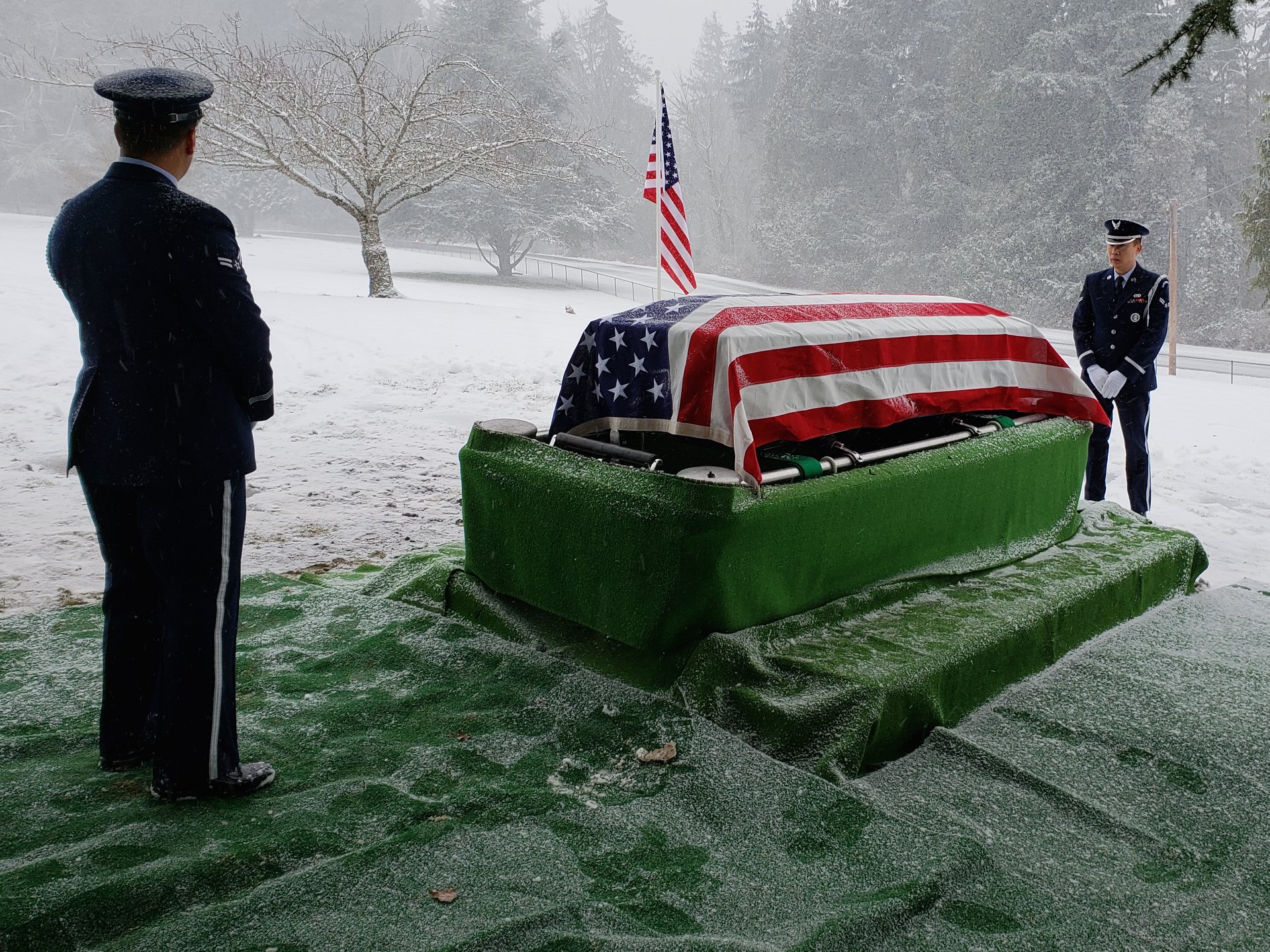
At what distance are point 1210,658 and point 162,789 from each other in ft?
10.0

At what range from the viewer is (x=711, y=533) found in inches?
103

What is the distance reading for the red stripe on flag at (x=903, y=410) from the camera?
2904mm

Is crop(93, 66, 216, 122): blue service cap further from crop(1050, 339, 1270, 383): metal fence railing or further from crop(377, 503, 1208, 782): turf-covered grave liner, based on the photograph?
crop(1050, 339, 1270, 383): metal fence railing

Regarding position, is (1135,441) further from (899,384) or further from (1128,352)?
(899,384)

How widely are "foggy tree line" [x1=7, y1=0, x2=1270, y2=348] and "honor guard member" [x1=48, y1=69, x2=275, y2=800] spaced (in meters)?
19.6

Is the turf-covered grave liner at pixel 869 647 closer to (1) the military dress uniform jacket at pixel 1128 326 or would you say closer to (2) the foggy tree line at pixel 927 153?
(1) the military dress uniform jacket at pixel 1128 326

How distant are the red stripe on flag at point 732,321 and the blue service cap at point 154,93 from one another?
1429 millimetres

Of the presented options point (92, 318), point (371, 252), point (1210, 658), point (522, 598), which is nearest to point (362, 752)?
point (522, 598)

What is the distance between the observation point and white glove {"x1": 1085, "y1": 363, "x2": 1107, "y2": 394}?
4801 millimetres

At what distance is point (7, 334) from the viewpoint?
28.2 feet

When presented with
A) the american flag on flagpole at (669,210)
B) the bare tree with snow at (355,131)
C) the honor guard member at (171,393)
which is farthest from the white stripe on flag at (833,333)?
the bare tree with snow at (355,131)

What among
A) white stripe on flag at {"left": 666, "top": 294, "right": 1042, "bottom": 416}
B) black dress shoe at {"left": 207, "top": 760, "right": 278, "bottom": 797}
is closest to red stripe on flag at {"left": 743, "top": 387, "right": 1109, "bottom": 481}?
white stripe on flag at {"left": 666, "top": 294, "right": 1042, "bottom": 416}

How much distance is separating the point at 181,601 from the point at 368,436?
5011mm

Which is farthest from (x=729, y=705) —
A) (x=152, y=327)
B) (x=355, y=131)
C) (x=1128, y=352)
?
(x=355, y=131)
